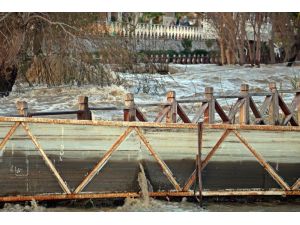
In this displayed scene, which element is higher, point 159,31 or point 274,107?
point 274,107

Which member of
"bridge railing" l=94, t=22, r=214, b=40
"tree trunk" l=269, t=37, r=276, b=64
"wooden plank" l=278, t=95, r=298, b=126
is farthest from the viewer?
"tree trunk" l=269, t=37, r=276, b=64

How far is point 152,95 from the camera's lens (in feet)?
96.4

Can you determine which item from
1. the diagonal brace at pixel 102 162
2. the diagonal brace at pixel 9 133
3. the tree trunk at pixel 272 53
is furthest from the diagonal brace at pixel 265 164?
the tree trunk at pixel 272 53

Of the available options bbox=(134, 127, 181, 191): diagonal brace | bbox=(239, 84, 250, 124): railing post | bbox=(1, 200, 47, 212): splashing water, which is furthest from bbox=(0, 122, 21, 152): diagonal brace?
bbox=(239, 84, 250, 124): railing post

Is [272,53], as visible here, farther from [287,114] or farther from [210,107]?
[210,107]

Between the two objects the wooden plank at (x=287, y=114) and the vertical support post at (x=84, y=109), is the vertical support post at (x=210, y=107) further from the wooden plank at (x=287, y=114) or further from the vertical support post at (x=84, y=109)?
the wooden plank at (x=287, y=114)

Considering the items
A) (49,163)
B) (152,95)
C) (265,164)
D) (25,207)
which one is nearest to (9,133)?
(49,163)

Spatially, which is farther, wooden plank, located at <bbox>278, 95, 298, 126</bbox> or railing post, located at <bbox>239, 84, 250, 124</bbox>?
wooden plank, located at <bbox>278, 95, 298, 126</bbox>

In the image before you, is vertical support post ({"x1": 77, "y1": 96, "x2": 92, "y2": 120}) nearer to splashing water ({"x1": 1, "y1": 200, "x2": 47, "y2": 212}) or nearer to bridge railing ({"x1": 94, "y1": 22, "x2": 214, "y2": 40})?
splashing water ({"x1": 1, "y1": 200, "x2": 47, "y2": 212})

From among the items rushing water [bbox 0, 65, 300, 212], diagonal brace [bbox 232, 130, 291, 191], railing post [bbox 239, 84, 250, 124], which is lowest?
rushing water [bbox 0, 65, 300, 212]

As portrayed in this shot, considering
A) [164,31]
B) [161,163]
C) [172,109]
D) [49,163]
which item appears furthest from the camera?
[164,31]

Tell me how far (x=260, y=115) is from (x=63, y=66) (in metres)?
9.54

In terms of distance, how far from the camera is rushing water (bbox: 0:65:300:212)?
51.2ft

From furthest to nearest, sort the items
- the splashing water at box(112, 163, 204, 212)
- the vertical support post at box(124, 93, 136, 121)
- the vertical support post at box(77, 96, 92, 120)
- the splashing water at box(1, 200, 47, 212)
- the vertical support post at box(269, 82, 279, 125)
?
the vertical support post at box(269, 82, 279, 125) → the vertical support post at box(77, 96, 92, 120) → the vertical support post at box(124, 93, 136, 121) → the splashing water at box(112, 163, 204, 212) → the splashing water at box(1, 200, 47, 212)
